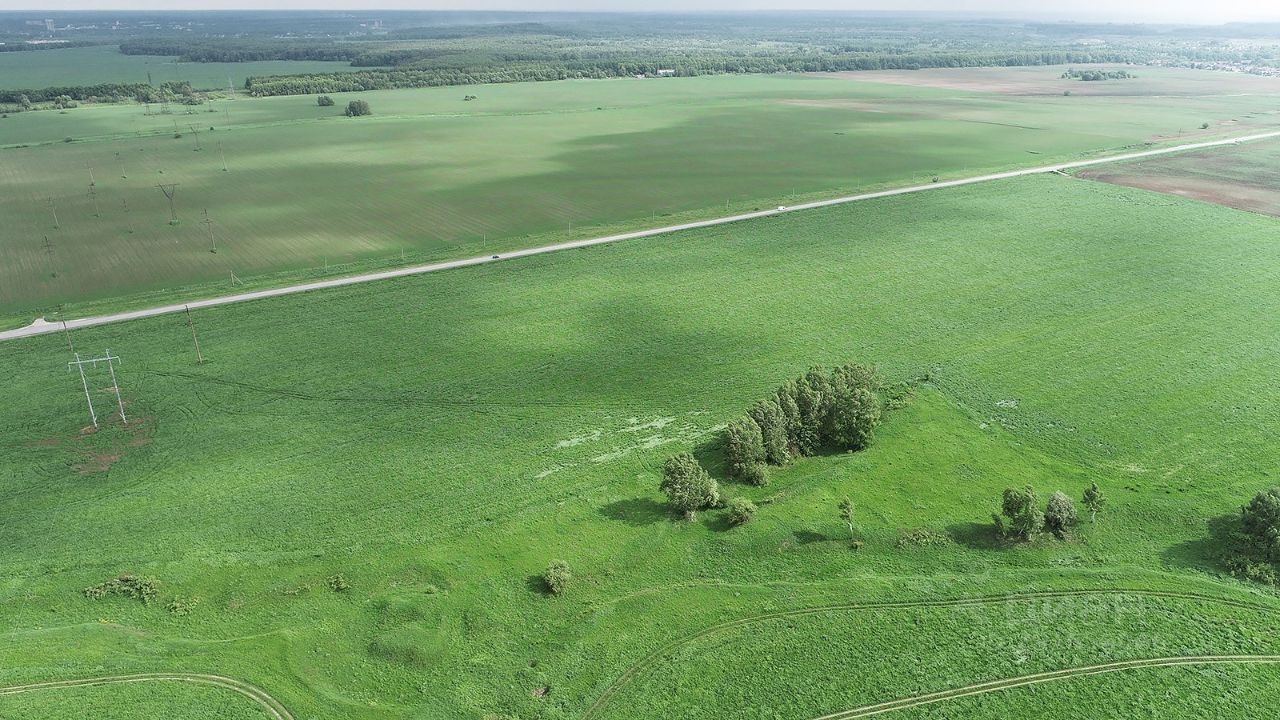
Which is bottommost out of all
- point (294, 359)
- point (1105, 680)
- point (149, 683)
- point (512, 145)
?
point (1105, 680)

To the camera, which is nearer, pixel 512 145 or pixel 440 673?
pixel 440 673

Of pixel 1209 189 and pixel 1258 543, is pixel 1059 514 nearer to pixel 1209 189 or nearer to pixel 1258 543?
pixel 1258 543

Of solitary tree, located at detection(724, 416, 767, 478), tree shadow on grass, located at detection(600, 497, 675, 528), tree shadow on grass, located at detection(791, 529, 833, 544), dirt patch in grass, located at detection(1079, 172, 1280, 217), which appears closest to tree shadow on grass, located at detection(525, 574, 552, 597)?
tree shadow on grass, located at detection(600, 497, 675, 528)

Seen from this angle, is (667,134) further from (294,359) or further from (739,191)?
(294,359)

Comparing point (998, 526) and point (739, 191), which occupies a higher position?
point (739, 191)

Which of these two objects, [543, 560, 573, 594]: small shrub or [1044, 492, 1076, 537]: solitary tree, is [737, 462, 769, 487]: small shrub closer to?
[543, 560, 573, 594]: small shrub

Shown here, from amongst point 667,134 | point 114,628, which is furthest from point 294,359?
point 667,134
